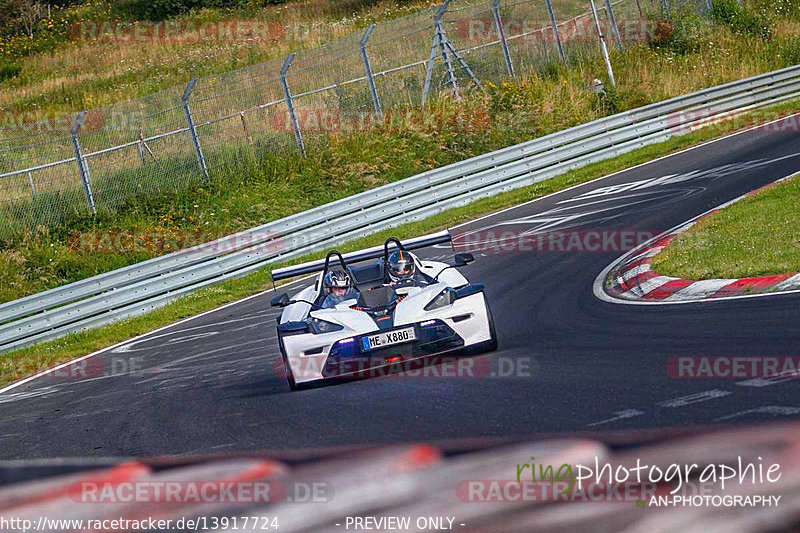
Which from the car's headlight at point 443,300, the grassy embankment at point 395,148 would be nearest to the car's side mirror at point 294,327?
the car's headlight at point 443,300

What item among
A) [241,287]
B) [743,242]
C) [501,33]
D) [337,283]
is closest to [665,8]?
[501,33]

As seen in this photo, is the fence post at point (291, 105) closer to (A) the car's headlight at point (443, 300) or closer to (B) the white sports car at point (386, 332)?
(B) the white sports car at point (386, 332)

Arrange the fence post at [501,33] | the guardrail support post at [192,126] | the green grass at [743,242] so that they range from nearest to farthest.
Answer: the green grass at [743,242], the guardrail support post at [192,126], the fence post at [501,33]

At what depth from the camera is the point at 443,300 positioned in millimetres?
8922

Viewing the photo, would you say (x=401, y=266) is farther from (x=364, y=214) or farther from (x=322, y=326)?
(x=364, y=214)

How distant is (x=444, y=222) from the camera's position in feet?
69.9

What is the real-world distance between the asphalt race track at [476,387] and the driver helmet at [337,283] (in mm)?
1077

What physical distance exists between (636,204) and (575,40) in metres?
14.6

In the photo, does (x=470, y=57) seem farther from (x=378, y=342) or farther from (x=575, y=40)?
(x=378, y=342)

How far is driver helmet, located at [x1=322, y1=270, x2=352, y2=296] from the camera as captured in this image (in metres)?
9.74

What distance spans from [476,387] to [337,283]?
266 cm

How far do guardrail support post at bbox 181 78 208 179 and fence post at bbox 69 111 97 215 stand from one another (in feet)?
8.04

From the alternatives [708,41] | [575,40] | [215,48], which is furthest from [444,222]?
[215,48]

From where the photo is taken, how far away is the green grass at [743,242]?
10133mm
